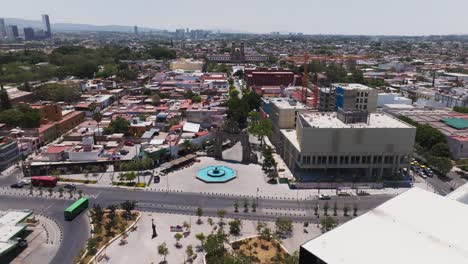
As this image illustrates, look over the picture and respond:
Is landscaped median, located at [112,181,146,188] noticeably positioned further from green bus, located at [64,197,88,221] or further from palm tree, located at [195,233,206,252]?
palm tree, located at [195,233,206,252]

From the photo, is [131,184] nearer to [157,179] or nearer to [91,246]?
[157,179]

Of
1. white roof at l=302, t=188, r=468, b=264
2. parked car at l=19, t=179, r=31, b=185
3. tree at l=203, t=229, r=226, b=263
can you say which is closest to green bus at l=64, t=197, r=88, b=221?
parked car at l=19, t=179, r=31, b=185

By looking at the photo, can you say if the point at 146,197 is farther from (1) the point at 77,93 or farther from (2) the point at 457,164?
(1) the point at 77,93

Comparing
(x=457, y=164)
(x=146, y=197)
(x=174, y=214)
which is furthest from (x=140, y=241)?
(x=457, y=164)

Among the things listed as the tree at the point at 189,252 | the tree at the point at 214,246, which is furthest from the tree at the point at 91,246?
the tree at the point at 214,246

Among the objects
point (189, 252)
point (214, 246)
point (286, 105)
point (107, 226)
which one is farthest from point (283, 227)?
point (286, 105)
